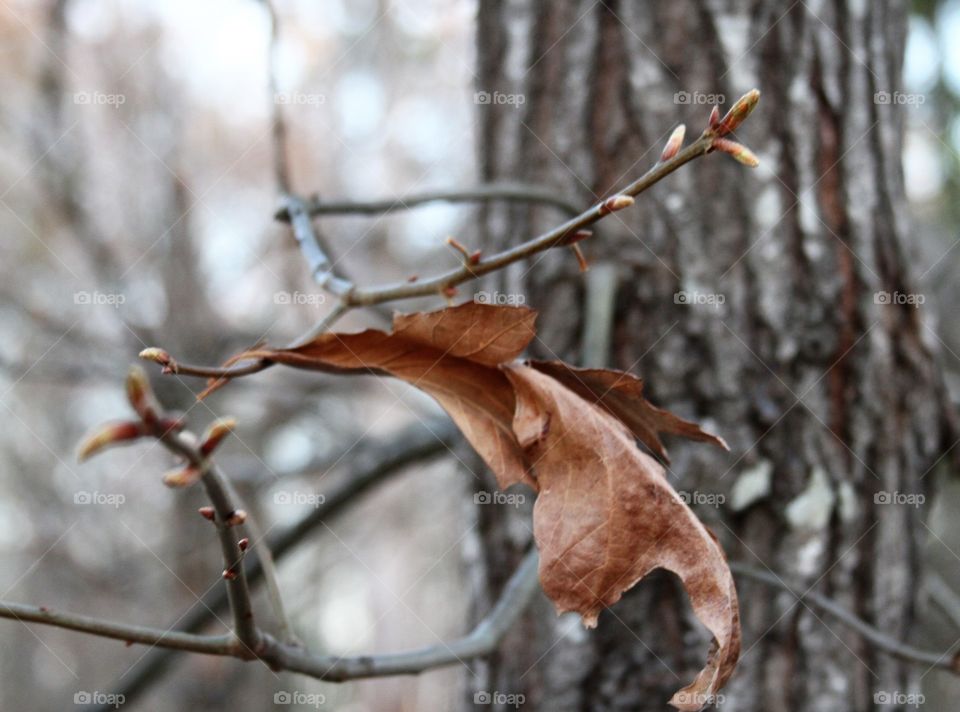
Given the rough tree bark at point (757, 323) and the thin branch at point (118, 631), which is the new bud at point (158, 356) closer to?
the thin branch at point (118, 631)

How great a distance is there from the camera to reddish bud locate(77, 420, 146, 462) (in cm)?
40

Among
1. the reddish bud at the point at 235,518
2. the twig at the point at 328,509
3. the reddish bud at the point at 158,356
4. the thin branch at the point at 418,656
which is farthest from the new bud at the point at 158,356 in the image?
the twig at the point at 328,509

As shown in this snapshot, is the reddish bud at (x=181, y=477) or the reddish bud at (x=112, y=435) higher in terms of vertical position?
the reddish bud at (x=112, y=435)

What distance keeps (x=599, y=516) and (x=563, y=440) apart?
0.21ft

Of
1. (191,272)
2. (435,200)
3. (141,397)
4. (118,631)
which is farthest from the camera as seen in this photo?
(191,272)

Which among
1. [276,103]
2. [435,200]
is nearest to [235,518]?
[435,200]

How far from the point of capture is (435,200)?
41.5 inches

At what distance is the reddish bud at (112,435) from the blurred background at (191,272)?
1318 mm

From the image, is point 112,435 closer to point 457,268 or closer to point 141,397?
point 141,397

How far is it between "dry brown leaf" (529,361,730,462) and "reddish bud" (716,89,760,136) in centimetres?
21

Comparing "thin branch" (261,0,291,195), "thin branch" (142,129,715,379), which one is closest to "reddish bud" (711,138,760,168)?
"thin branch" (142,129,715,379)

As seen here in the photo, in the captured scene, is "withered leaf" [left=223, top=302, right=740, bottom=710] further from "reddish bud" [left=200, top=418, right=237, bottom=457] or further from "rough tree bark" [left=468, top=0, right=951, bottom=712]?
"rough tree bark" [left=468, top=0, right=951, bottom=712]

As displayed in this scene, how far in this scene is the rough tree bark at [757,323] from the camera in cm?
116

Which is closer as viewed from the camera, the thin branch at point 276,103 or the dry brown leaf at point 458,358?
the dry brown leaf at point 458,358
